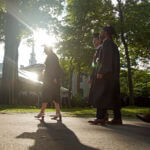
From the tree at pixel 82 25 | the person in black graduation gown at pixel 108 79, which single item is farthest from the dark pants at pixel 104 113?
the tree at pixel 82 25

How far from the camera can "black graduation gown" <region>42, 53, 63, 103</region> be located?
617 centimetres

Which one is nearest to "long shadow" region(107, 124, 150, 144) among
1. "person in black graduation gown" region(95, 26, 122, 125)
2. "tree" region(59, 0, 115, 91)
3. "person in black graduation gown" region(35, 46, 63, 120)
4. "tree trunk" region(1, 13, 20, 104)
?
"person in black graduation gown" region(95, 26, 122, 125)

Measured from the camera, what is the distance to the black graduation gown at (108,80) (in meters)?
4.94

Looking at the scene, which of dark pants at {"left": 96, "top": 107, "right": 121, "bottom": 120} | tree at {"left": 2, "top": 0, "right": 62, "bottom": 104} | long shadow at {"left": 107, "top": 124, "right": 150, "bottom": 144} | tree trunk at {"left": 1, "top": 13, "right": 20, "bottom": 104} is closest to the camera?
long shadow at {"left": 107, "top": 124, "right": 150, "bottom": 144}

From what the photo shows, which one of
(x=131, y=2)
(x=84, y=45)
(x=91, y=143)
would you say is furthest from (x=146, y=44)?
(x=91, y=143)

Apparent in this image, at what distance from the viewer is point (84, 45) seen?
2558 centimetres

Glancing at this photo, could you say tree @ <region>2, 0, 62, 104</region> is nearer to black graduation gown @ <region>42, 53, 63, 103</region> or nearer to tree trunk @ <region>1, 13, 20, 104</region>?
tree trunk @ <region>1, 13, 20, 104</region>

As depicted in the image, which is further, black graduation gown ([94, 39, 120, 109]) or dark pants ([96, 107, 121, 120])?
dark pants ([96, 107, 121, 120])

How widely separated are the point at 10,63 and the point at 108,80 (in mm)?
13875

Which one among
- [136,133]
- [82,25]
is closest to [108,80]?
[136,133]

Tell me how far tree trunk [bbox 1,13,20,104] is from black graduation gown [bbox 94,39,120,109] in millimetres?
13020

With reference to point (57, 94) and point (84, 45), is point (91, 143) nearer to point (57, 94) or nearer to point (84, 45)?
point (57, 94)

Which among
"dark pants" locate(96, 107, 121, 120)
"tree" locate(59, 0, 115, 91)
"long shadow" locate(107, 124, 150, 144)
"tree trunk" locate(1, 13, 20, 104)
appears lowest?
"long shadow" locate(107, 124, 150, 144)

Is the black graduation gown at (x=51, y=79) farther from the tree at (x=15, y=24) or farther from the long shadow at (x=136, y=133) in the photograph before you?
the tree at (x=15, y=24)
